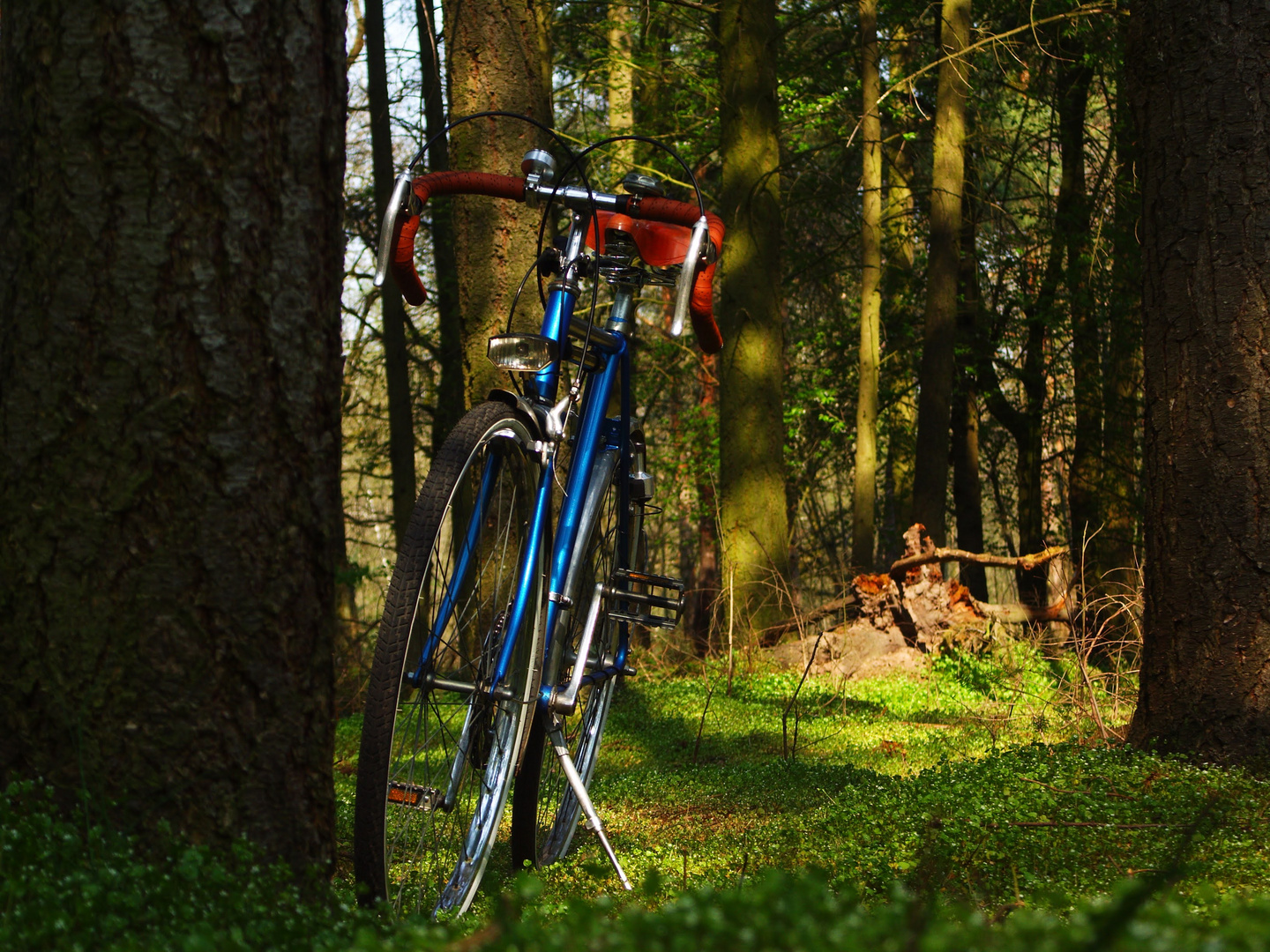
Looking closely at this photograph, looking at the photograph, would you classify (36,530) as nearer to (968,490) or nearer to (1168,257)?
(1168,257)

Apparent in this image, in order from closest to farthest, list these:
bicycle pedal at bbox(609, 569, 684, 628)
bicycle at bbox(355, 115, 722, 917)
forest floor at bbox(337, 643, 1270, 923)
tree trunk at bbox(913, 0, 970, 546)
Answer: bicycle at bbox(355, 115, 722, 917), forest floor at bbox(337, 643, 1270, 923), bicycle pedal at bbox(609, 569, 684, 628), tree trunk at bbox(913, 0, 970, 546)

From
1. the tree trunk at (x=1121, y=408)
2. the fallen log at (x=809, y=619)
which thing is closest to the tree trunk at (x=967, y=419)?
the tree trunk at (x=1121, y=408)

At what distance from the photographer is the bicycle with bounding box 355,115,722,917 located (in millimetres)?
2322

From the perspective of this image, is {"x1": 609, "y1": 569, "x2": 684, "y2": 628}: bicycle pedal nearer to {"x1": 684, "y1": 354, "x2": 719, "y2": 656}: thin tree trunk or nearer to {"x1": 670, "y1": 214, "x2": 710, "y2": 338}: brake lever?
{"x1": 670, "y1": 214, "x2": 710, "y2": 338}: brake lever

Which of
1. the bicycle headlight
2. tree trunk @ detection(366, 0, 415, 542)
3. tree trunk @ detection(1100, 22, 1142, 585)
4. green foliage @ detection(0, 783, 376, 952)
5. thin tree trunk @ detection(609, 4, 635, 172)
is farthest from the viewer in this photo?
thin tree trunk @ detection(609, 4, 635, 172)

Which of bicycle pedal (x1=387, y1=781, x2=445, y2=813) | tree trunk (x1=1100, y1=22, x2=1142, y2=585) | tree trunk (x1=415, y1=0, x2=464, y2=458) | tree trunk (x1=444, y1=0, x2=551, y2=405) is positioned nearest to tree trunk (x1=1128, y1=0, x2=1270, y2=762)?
bicycle pedal (x1=387, y1=781, x2=445, y2=813)

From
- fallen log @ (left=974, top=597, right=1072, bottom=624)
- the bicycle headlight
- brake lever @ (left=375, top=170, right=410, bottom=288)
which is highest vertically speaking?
brake lever @ (left=375, top=170, right=410, bottom=288)

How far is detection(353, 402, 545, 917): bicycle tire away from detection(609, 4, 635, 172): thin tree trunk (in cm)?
1031

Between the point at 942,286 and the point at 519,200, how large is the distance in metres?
9.17

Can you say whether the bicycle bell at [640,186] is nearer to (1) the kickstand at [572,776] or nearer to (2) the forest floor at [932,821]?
(1) the kickstand at [572,776]

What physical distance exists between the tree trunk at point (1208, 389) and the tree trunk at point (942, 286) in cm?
779

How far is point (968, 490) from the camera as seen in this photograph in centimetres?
1538

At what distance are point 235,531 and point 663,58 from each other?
43.0 ft

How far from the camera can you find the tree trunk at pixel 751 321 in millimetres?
9234
